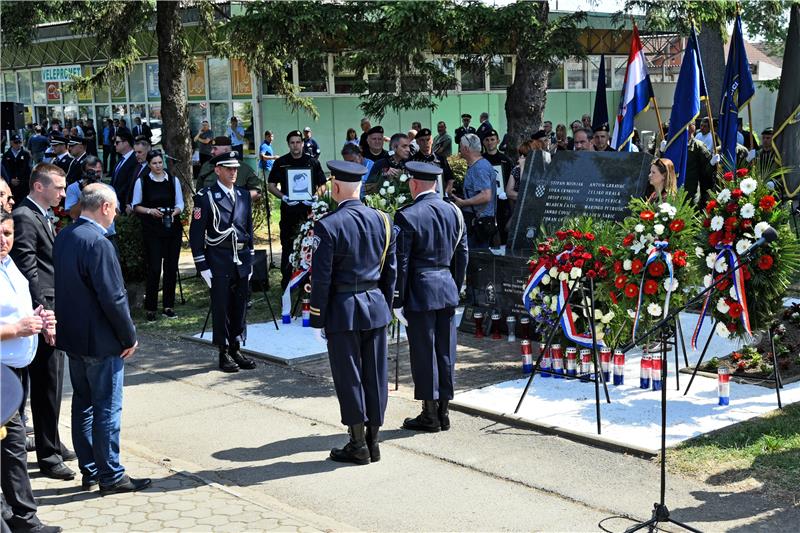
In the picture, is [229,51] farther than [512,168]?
Yes

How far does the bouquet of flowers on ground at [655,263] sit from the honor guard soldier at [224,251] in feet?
12.0

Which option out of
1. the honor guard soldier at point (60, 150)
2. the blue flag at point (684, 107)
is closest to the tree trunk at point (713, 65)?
the blue flag at point (684, 107)

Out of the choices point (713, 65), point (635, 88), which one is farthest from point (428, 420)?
point (713, 65)

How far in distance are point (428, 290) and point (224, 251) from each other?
2.93m

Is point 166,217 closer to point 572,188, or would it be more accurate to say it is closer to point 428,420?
point 572,188

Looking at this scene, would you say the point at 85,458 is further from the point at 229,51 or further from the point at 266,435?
the point at 229,51

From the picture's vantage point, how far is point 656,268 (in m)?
8.21

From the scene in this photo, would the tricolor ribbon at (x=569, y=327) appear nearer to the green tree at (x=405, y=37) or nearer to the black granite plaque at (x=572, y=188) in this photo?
the black granite plaque at (x=572, y=188)

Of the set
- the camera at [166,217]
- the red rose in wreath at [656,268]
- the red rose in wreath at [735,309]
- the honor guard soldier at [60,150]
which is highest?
the honor guard soldier at [60,150]

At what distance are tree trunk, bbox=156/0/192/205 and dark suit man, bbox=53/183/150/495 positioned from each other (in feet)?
40.6

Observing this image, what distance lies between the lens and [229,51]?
63.9ft

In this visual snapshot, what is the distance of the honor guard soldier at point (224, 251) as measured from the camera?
972 cm

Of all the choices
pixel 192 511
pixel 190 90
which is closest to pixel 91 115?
pixel 190 90

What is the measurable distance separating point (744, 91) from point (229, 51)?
1045cm
